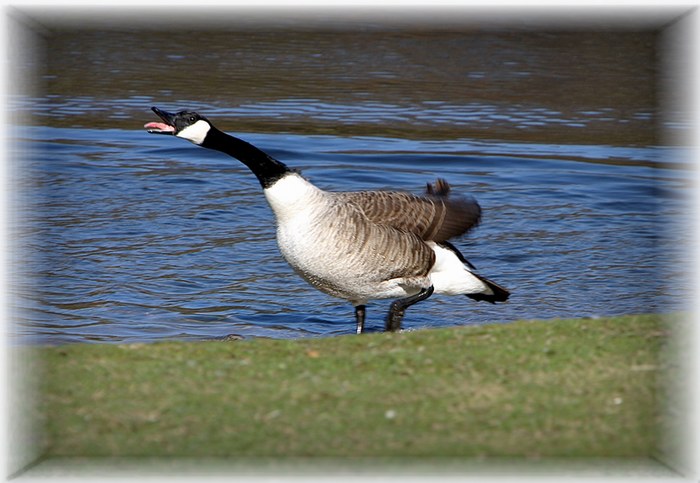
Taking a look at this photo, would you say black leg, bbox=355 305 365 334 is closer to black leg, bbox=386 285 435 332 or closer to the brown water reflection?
black leg, bbox=386 285 435 332

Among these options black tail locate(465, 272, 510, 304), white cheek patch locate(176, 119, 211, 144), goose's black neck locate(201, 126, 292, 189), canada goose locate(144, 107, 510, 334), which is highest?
white cheek patch locate(176, 119, 211, 144)

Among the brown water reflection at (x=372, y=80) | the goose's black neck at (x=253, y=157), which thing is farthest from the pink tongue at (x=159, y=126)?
the brown water reflection at (x=372, y=80)

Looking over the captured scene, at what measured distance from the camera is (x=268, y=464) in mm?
3586

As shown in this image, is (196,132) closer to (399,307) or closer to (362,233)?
(362,233)

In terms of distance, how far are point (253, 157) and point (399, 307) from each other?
1539 mm

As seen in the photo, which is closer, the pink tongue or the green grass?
the green grass

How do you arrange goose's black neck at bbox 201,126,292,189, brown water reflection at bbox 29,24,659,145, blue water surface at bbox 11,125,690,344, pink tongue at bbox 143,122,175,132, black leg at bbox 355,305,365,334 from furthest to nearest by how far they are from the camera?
brown water reflection at bbox 29,24,659,145
blue water surface at bbox 11,125,690,344
black leg at bbox 355,305,365,334
goose's black neck at bbox 201,126,292,189
pink tongue at bbox 143,122,175,132

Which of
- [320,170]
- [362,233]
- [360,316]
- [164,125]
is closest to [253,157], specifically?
[164,125]

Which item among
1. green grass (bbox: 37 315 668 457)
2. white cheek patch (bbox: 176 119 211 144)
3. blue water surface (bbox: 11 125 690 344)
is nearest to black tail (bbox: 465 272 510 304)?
blue water surface (bbox: 11 125 690 344)

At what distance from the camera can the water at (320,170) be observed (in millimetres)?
8188

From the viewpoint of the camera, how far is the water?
26.9 ft

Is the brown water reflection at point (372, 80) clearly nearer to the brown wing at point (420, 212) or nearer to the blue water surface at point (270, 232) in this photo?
the blue water surface at point (270, 232)

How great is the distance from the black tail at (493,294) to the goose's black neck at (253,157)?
181 cm

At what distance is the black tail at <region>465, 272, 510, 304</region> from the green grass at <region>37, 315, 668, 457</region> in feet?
8.27
